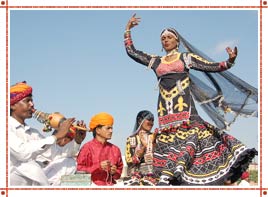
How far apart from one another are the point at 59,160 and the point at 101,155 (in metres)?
0.51

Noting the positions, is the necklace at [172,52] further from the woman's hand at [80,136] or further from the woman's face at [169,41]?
the woman's hand at [80,136]

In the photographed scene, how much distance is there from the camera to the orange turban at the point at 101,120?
24.3 feet

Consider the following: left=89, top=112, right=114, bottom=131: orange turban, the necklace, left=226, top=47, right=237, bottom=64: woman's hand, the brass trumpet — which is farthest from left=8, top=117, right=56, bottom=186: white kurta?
left=226, top=47, right=237, bottom=64: woman's hand

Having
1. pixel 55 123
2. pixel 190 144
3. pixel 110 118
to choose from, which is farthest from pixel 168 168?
pixel 55 123

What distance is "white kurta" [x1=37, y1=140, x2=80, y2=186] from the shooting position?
24.2 ft

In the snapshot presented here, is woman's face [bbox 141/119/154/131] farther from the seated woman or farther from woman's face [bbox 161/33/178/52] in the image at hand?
woman's face [bbox 161/33/178/52]

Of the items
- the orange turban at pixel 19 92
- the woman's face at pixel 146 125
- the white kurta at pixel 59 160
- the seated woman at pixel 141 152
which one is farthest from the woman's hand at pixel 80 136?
the woman's face at pixel 146 125

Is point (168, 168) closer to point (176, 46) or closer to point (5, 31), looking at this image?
point (176, 46)

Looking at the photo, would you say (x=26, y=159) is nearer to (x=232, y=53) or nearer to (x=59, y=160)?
(x=59, y=160)

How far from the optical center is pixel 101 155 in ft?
24.1

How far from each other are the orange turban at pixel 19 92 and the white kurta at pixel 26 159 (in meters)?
0.35

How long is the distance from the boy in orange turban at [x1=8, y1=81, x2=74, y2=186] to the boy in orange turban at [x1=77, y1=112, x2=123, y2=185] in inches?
19.3

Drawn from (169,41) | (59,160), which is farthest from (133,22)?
(59,160)

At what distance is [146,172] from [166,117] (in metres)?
0.74
